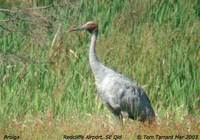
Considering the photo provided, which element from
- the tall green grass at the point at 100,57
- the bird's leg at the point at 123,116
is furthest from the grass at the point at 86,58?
the bird's leg at the point at 123,116

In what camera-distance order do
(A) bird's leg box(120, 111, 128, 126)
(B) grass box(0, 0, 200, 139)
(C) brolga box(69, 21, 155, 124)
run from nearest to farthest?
(C) brolga box(69, 21, 155, 124) → (A) bird's leg box(120, 111, 128, 126) → (B) grass box(0, 0, 200, 139)

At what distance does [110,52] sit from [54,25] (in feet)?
3.55

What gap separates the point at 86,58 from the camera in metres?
11.1

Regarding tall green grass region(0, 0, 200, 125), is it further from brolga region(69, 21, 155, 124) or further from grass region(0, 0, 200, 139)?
brolga region(69, 21, 155, 124)

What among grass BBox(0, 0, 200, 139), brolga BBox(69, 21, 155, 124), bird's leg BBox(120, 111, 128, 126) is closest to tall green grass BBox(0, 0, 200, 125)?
grass BBox(0, 0, 200, 139)

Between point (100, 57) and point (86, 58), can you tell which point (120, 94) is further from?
point (100, 57)

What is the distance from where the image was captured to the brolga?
31.2ft

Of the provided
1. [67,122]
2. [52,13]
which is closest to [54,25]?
[52,13]

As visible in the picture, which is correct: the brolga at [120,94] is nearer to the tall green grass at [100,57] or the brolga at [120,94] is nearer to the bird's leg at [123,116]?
the bird's leg at [123,116]

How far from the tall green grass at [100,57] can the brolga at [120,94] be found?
0.99ft

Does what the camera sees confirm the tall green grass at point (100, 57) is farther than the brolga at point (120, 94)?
Yes

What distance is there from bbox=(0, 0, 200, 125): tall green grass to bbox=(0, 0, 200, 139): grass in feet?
0.04

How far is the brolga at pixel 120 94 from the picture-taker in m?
9.51

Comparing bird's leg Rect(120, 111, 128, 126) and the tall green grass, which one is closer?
bird's leg Rect(120, 111, 128, 126)
